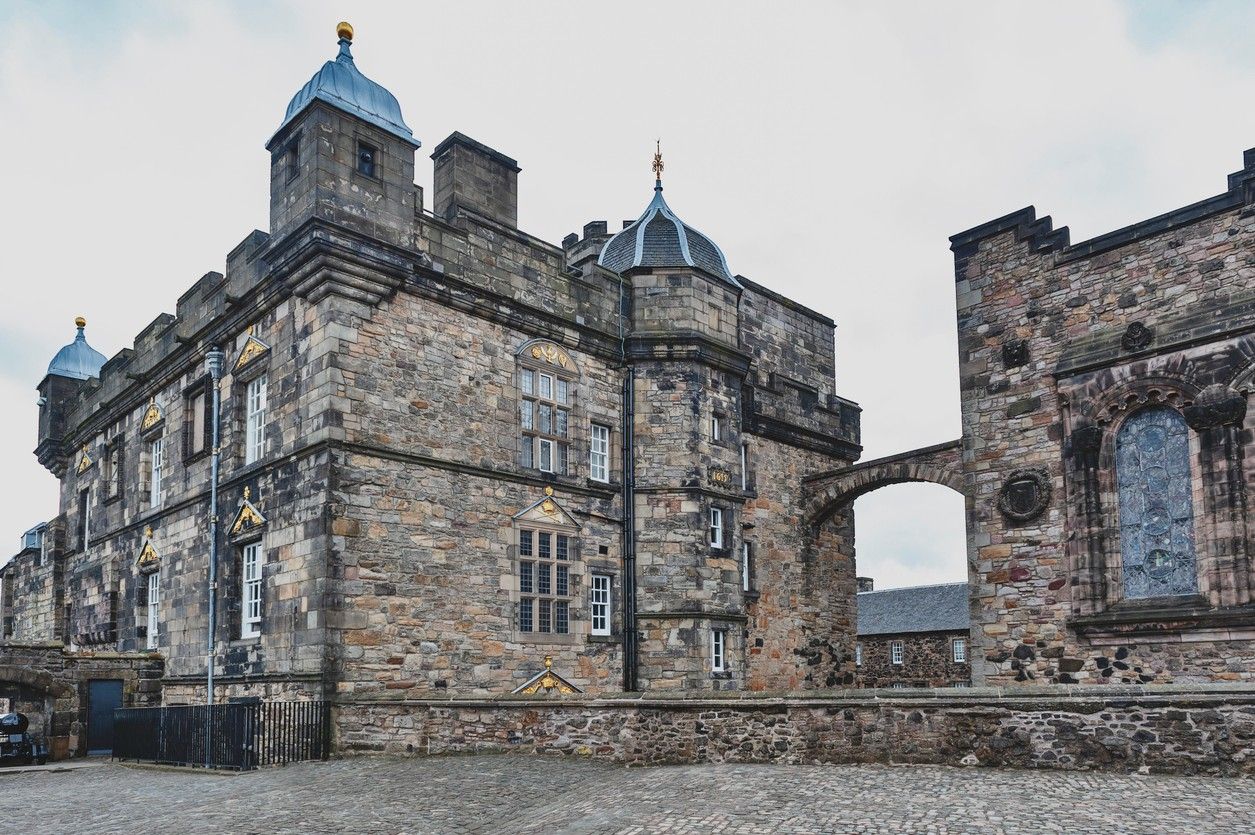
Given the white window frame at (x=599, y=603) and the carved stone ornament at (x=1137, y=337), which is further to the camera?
the white window frame at (x=599, y=603)

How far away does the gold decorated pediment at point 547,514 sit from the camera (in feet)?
64.9

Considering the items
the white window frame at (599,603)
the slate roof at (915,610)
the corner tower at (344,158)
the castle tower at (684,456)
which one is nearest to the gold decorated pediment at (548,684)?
the white window frame at (599,603)

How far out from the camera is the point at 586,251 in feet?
89.2

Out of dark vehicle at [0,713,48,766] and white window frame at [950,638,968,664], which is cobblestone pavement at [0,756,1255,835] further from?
white window frame at [950,638,968,664]

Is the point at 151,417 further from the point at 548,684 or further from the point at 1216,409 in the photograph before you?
the point at 1216,409

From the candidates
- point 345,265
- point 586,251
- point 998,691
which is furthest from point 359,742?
point 586,251

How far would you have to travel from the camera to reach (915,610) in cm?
4762

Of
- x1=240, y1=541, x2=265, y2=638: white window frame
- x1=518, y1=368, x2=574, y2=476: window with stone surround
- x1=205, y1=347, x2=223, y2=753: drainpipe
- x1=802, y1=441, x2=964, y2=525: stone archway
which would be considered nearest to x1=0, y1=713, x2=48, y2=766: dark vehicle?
x1=205, y1=347, x2=223, y2=753: drainpipe

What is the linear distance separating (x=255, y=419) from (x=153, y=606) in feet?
19.7

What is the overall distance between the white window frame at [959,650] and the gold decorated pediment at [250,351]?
110 feet

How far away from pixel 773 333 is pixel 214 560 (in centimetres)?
1400

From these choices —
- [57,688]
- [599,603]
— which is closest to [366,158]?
[599,603]

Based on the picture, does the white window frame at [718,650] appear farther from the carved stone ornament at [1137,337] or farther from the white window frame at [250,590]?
the carved stone ornament at [1137,337]

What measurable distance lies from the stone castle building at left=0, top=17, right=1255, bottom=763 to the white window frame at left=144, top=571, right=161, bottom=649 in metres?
0.13
